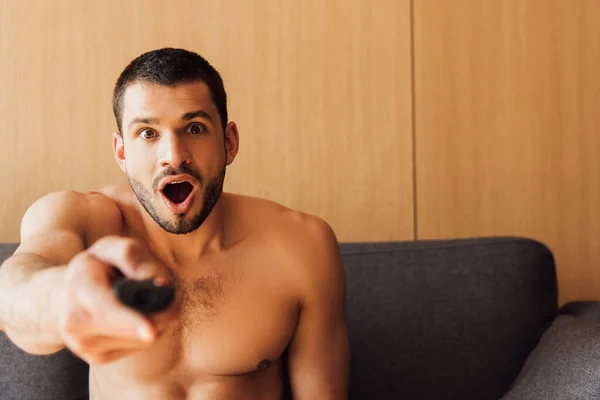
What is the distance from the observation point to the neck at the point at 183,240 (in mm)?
1278

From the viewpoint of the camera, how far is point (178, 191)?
3.89 ft

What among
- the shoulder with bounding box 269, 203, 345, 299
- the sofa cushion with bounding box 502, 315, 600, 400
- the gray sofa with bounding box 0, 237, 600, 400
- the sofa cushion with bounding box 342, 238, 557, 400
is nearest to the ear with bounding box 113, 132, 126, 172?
the shoulder with bounding box 269, 203, 345, 299

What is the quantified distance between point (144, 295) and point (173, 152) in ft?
2.01

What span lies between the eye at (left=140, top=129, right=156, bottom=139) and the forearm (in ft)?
1.47

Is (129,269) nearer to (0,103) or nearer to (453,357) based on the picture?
(453,357)

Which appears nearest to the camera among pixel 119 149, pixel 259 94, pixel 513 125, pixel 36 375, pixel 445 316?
pixel 119 149

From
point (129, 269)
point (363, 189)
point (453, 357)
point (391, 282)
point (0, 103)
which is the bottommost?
point (453, 357)

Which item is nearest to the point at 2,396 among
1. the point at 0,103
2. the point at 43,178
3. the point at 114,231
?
the point at 114,231

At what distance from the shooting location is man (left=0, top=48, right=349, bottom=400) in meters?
1.13

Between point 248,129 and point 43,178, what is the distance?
1.87ft

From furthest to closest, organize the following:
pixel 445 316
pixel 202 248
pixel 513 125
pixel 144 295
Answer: pixel 513 125, pixel 445 316, pixel 202 248, pixel 144 295

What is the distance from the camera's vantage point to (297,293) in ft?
4.41

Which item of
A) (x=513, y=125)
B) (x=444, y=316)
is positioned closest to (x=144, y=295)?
(x=444, y=316)

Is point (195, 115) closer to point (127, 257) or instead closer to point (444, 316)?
point (127, 257)
